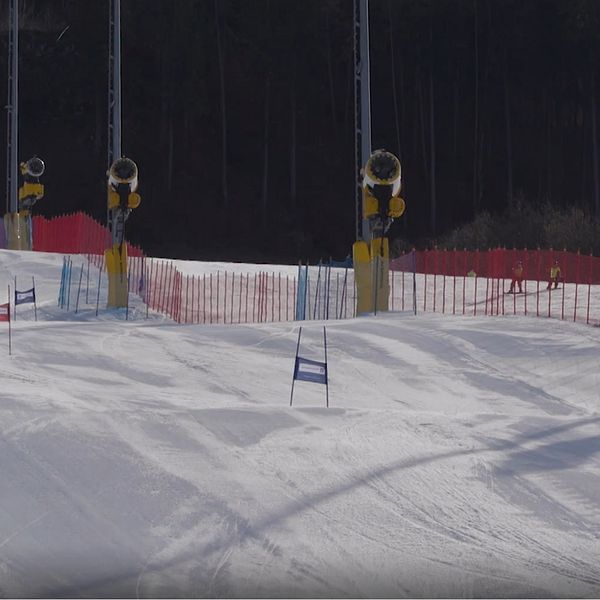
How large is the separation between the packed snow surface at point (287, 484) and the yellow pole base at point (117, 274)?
26.2ft

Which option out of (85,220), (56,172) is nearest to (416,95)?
(56,172)

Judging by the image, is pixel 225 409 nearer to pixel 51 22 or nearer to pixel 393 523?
pixel 393 523

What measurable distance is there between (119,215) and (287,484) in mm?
15168

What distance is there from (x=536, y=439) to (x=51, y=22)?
2145 inches

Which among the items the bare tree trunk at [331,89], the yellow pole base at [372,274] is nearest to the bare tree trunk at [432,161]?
the bare tree trunk at [331,89]

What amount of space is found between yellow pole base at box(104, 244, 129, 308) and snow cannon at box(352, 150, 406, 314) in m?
4.58

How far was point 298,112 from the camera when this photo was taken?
62781 mm

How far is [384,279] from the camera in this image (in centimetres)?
2561

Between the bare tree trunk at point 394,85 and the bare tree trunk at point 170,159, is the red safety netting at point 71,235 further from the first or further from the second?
the bare tree trunk at point 394,85

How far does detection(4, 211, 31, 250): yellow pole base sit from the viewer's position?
4034 cm

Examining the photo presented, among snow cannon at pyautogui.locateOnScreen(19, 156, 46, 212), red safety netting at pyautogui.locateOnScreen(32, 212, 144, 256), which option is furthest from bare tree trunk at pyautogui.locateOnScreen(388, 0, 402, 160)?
snow cannon at pyautogui.locateOnScreen(19, 156, 46, 212)

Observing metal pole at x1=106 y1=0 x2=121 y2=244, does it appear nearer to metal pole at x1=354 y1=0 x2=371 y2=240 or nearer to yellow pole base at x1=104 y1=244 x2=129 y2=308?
yellow pole base at x1=104 y1=244 x2=129 y2=308

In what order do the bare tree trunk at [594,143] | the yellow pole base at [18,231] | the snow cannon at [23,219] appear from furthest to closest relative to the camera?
the bare tree trunk at [594,143], the yellow pole base at [18,231], the snow cannon at [23,219]

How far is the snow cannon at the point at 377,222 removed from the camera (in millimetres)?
24406
